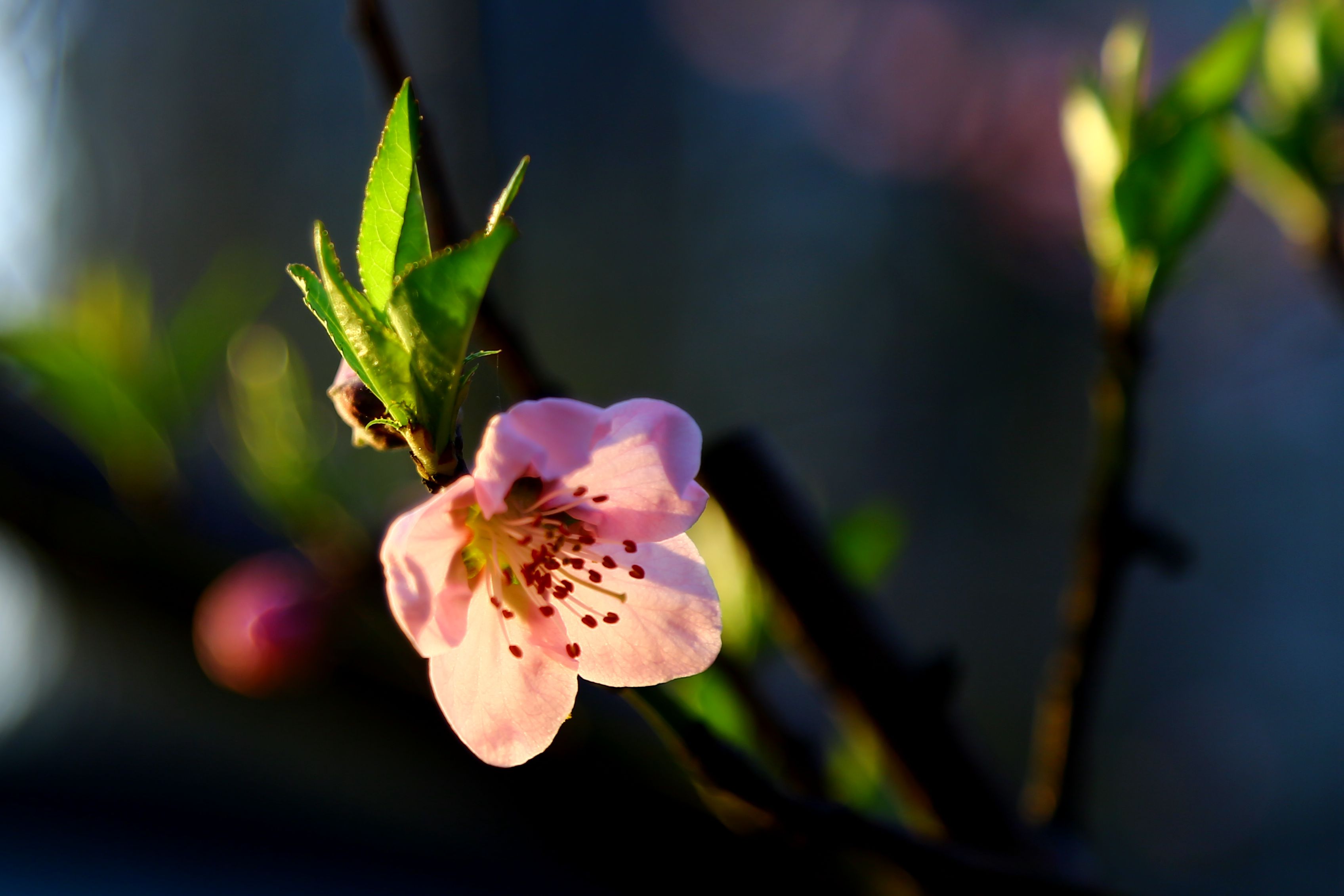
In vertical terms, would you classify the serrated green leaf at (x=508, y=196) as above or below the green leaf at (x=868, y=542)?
above

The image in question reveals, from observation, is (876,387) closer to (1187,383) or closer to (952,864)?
(1187,383)

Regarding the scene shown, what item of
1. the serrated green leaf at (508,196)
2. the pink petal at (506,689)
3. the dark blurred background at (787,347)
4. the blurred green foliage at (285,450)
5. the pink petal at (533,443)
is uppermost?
the serrated green leaf at (508,196)

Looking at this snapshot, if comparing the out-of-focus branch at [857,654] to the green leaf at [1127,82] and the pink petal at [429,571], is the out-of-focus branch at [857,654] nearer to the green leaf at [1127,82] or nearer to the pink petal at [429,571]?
the pink petal at [429,571]

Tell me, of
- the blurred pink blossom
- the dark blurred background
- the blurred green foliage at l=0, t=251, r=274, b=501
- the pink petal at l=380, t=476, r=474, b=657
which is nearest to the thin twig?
the pink petal at l=380, t=476, r=474, b=657

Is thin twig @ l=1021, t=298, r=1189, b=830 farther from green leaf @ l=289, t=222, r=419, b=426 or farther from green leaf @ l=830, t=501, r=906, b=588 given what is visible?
green leaf @ l=289, t=222, r=419, b=426

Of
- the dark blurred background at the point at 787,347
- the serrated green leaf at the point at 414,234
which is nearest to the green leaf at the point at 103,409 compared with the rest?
the dark blurred background at the point at 787,347

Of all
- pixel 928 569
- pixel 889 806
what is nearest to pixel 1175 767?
pixel 928 569
